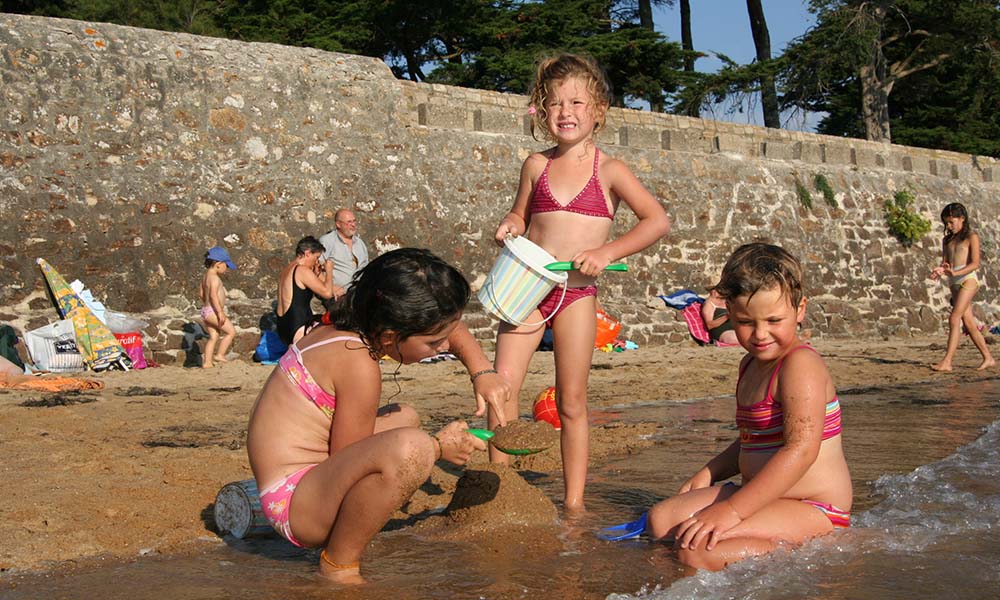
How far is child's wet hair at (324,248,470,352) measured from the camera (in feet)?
9.59

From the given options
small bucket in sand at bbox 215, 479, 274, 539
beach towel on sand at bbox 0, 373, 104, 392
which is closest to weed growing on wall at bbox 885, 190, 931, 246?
beach towel on sand at bbox 0, 373, 104, 392

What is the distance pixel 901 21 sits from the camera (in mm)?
25891

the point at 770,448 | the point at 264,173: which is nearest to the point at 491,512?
the point at 770,448

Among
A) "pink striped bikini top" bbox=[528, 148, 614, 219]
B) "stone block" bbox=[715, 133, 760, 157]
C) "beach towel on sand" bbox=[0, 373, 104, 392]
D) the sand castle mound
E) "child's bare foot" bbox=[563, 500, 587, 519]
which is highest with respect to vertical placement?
"stone block" bbox=[715, 133, 760, 157]

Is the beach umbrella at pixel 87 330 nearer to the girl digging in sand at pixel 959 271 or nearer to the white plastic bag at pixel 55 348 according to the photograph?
the white plastic bag at pixel 55 348

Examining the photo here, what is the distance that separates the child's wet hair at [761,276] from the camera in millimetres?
3166

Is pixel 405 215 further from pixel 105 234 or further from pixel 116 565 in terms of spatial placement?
pixel 116 565

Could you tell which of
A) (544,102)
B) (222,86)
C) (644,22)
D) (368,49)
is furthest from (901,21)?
(544,102)

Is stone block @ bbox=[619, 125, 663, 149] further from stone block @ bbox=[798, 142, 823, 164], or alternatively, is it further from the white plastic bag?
the white plastic bag

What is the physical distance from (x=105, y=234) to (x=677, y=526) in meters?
7.64

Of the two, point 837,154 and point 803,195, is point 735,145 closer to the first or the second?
point 803,195

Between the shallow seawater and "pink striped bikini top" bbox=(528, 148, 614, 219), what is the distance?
1.21 m

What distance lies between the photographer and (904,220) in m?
15.9

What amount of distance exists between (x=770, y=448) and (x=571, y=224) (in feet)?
4.11
